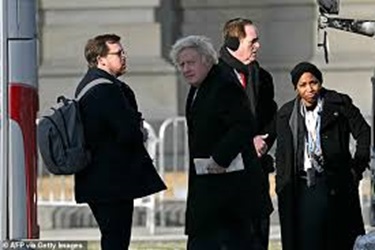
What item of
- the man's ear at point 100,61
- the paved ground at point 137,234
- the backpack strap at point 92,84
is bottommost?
the paved ground at point 137,234

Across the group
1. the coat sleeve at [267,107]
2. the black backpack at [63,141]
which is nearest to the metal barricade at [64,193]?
the coat sleeve at [267,107]

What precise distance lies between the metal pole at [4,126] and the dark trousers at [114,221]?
32.9 inches

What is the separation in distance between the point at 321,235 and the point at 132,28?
777cm

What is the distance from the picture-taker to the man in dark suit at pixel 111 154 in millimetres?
8719

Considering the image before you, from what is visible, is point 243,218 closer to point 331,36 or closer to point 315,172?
point 315,172

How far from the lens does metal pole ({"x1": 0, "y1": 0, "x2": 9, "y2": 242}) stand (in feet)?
26.3

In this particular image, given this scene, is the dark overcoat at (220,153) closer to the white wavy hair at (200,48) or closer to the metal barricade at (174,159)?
the white wavy hair at (200,48)

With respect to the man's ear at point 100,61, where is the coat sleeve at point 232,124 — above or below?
below

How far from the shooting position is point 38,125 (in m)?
8.60

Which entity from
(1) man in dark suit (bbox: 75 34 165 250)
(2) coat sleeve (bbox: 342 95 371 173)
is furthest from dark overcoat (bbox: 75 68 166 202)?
(2) coat sleeve (bbox: 342 95 371 173)

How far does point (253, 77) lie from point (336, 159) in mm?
742

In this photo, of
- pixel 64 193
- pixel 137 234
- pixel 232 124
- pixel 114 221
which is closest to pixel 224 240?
pixel 232 124

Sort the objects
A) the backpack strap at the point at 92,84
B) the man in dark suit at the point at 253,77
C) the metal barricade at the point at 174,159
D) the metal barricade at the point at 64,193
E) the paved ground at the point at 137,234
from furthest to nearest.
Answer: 1. the metal barricade at the point at 174,159
2. the metal barricade at the point at 64,193
3. the paved ground at the point at 137,234
4. the man in dark suit at the point at 253,77
5. the backpack strap at the point at 92,84

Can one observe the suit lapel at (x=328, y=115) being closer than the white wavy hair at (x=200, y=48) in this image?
No
